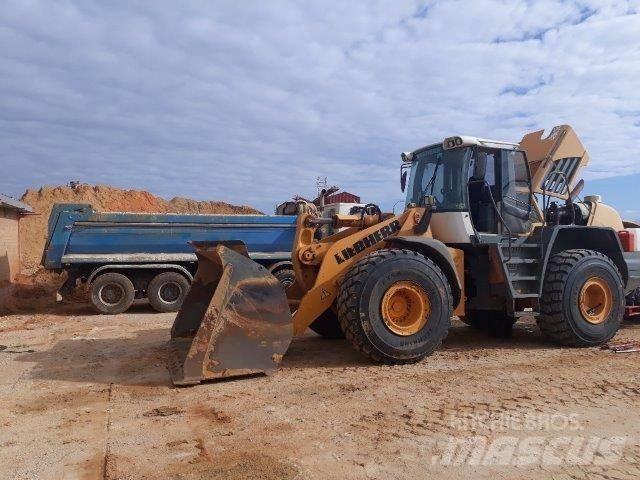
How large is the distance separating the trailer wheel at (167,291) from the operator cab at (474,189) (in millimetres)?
6359

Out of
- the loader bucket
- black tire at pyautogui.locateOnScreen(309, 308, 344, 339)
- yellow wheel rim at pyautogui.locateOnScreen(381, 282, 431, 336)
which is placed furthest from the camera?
black tire at pyautogui.locateOnScreen(309, 308, 344, 339)

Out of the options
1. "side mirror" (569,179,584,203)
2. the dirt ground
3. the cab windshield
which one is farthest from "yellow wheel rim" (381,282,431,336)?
"side mirror" (569,179,584,203)

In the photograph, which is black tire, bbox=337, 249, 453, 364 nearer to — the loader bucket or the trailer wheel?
the loader bucket

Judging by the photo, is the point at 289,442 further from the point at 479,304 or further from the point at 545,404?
the point at 479,304

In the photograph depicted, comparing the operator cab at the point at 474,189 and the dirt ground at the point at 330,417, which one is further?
the operator cab at the point at 474,189

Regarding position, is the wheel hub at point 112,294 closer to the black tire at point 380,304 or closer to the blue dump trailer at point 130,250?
the blue dump trailer at point 130,250

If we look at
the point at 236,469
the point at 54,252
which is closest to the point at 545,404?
the point at 236,469

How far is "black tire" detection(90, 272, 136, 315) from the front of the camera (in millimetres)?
11391

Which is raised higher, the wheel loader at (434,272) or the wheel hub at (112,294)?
the wheel loader at (434,272)

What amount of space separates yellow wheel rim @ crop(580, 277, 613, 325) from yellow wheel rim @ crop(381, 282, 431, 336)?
2.43 m

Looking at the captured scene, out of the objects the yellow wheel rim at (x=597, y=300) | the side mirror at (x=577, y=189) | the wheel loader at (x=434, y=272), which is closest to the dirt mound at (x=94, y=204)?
the wheel loader at (x=434, y=272)

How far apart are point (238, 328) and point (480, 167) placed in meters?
3.64

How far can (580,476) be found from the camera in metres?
3.27

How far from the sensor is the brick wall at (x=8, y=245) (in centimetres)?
1264
